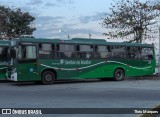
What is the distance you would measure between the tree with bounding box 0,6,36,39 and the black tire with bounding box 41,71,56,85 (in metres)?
24.6

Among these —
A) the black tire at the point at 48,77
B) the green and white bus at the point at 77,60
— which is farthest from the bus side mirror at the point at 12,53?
the black tire at the point at 48,77

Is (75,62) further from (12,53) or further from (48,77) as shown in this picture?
(12,53)

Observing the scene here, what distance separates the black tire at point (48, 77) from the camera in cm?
2508

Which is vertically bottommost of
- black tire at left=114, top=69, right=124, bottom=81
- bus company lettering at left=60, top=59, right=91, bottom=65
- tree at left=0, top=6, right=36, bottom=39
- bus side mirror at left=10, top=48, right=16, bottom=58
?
black tire at left=114, top=69, right=124, bottom=81

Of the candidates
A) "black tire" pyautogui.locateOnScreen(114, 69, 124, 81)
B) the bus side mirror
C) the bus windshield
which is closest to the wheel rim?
the bus side mirror

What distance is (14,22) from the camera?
5178 centimetres

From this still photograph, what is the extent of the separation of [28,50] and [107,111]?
1280 centimetres

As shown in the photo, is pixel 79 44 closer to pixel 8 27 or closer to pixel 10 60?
pixel 10 60

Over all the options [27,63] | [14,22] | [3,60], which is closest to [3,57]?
[3,60]

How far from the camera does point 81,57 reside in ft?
87.7

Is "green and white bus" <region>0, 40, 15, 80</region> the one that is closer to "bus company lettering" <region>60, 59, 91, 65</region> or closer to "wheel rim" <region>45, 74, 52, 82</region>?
"wheel rim" <region>45, 74, 52, 82</region>

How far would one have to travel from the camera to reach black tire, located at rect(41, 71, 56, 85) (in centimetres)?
2508

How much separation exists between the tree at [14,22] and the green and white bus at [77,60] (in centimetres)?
2327

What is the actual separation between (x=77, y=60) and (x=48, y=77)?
7.95 ft
